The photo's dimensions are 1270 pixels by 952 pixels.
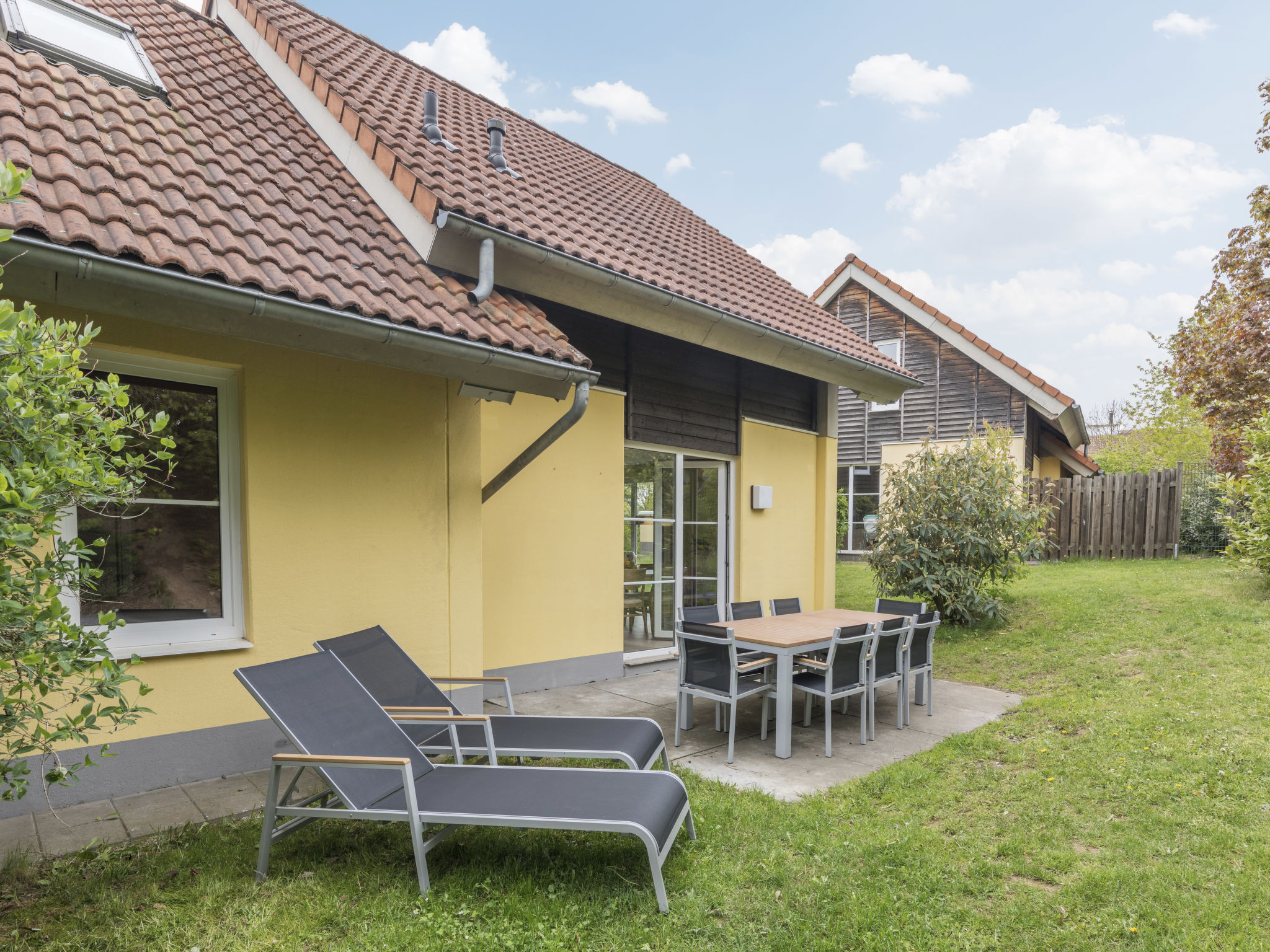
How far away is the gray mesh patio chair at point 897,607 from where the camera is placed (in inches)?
257

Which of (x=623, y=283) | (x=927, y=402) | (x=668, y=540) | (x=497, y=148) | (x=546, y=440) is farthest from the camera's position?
(x=927, y=402)

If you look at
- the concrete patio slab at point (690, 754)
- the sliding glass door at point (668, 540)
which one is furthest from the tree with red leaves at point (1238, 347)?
the concrete patio slab at point (690, 754)

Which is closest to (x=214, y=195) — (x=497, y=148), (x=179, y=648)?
(x=179, y=648)

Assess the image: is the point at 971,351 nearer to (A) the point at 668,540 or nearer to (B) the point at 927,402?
(B) the point at 927,402

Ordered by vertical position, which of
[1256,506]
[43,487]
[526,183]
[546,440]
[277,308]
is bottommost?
[1256,506]

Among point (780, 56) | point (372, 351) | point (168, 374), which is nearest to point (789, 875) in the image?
point (372, 351)

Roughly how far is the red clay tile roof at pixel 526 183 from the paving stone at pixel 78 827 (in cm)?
391

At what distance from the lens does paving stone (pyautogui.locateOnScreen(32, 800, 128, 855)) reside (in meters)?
3.28

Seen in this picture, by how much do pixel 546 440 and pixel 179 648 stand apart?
8.45 ft

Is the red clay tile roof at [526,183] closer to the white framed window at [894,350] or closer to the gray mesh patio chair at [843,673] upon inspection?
the gray mesh patio chair at [843,673]

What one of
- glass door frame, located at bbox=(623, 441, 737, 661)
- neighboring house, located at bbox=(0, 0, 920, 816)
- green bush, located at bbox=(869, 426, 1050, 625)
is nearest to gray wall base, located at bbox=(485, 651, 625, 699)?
neighboring house, located at bbox=(0, 0, 920, 816)

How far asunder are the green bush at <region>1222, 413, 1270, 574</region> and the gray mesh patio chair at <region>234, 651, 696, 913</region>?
30.3 feet

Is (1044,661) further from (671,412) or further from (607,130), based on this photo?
(607,130)

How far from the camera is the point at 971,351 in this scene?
16547 mm
